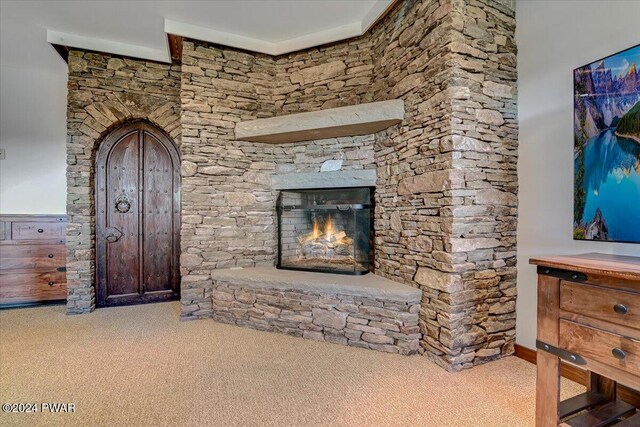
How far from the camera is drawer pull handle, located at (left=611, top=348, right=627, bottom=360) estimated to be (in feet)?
4.10

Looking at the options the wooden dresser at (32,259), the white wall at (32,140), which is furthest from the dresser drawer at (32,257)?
the white wall at (32,140)

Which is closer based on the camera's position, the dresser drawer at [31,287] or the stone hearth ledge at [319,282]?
the stone hearth ledge at [319,282]

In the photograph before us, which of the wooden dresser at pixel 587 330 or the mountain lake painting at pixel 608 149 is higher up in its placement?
the mountain lake painting at pixel 608 149

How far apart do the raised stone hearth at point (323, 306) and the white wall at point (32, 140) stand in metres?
2.50

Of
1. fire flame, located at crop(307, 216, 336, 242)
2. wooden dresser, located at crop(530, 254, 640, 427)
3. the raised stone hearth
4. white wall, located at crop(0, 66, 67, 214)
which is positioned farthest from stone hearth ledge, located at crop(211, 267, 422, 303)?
white wall, located at crop(0, 66, 67, 214)

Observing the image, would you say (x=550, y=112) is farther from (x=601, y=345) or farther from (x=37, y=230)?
(x=37, y=230)

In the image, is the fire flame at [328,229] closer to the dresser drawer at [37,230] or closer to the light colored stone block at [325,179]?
the light colored stone block at [325,179]

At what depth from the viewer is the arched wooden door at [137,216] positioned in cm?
362

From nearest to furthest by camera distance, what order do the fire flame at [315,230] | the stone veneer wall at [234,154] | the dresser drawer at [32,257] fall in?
the stone veneer wall at [234,154] → the fire flame at [315,230] → the dresser drawer at [32,257]

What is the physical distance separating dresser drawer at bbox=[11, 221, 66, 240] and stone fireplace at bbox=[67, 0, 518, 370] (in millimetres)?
528

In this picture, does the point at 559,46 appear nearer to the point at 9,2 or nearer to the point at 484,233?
the point at 484,233

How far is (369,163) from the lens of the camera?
9.79ft

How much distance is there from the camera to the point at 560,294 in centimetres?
144

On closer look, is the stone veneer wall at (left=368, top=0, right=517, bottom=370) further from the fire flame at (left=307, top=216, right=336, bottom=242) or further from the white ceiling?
the fire flame at (left=307, top=216, right=336, bottom=242)
